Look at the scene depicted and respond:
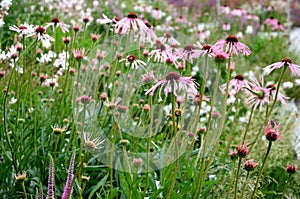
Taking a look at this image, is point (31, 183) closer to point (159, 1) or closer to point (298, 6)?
point (159, 1)

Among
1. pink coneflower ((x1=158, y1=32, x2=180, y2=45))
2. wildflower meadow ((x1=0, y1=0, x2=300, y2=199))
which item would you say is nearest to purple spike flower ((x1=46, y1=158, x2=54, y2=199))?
wildflower meadow ((x1=0, y1=0, x2=300, y2=199))

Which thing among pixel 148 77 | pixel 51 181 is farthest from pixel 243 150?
pixel 51 181

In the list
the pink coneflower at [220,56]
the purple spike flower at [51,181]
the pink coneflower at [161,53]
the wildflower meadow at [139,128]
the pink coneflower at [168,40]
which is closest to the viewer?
the purple spike flower at [51,181]

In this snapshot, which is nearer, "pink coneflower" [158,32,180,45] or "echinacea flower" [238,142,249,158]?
"echinacea flower" [238,142,249,158]

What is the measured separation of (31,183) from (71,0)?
266 centimetres

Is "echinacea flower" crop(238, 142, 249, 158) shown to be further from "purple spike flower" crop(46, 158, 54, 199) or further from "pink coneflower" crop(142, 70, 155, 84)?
"purple spike flower" crop(46, 158, 54, 199)

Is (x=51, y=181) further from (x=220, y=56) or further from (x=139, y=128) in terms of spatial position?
(x=139, y=128)

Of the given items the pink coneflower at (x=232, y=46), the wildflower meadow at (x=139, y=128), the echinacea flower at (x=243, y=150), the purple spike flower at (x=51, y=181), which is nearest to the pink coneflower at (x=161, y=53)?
the wildflower meadow at (x=139, y=128)

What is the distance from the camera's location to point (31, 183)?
1.94 metres

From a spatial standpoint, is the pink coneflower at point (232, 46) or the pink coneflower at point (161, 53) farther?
the pink coneflower at point (161, 53)

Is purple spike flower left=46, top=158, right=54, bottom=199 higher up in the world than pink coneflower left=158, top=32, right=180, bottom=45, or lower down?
lower down

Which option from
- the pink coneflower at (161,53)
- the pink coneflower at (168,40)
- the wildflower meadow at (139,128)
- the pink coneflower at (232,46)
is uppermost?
the pink coneflower at (232,46)

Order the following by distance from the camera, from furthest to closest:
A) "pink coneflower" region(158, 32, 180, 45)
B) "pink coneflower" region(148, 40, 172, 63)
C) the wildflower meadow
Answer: "pink coneflower" region(158, 32, 180, 45), "pink coneflower" region(148, 40, 172, 63), the wildflower meadow

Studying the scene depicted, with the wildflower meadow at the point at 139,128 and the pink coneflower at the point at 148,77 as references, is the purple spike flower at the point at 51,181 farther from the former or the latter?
the pink coneflower at the point at 148,77
